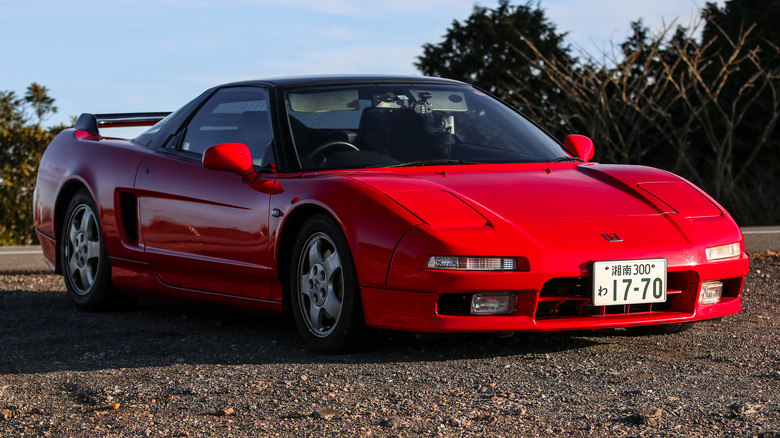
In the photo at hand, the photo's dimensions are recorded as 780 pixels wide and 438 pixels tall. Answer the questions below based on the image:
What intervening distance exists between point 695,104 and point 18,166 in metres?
15.5

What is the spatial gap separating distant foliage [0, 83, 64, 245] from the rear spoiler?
913 centimetres

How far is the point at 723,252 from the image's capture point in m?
5.07

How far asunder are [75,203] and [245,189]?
2.02 metres

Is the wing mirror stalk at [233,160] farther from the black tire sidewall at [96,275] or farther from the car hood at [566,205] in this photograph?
the black tire sidewall at [96,275]

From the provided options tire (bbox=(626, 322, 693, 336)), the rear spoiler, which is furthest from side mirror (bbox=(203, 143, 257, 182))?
the rear spoiler

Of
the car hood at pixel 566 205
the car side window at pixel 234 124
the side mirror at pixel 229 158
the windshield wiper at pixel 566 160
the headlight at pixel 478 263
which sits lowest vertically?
the headlight at pixel 478 263

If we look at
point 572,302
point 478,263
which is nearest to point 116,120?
point 478,263

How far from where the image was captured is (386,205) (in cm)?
476

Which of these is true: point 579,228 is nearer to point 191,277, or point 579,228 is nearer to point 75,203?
point 191,277

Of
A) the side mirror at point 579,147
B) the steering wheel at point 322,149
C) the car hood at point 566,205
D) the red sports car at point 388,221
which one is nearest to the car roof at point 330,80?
the red sports car at point 388,221

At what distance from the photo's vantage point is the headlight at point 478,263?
Result: 15.0ft

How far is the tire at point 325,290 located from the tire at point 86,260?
6.55ft

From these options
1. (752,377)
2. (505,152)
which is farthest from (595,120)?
(752,377)

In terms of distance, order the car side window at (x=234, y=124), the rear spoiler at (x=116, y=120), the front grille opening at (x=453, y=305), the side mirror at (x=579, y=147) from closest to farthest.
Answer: the front grille opening at (x=453, y=305) → the car side window at (x=234, y=124) → the side mirror at (x=579, y=147) → the rear spoiler at (x=116, y=120)
